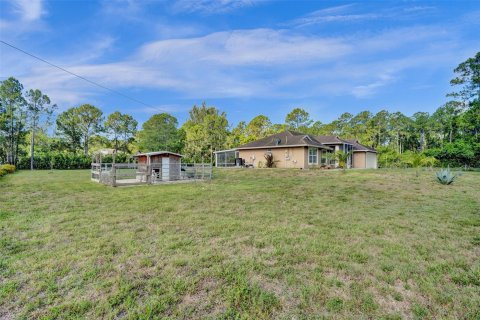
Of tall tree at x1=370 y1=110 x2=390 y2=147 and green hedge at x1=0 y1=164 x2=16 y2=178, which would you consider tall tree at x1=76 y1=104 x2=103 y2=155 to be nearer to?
green hedge at x1=0 y1=164 x2=16 y2=178

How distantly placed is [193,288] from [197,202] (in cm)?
494

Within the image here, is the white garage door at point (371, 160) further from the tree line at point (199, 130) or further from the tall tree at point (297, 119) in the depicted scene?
the tall tree at point (297, 119)

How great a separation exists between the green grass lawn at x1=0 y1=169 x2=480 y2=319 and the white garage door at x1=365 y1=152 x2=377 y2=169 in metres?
26.2

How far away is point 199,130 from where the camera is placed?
1361 inches

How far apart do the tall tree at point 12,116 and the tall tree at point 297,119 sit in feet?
127

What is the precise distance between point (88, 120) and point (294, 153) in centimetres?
3431

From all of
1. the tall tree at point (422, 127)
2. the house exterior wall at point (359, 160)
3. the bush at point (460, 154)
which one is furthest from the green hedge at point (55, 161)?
the tall tree at point (422, 127)

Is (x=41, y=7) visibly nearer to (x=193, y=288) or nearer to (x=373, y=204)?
(x=193, y=288)

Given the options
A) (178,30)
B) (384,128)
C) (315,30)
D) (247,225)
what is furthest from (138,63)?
(384,128)

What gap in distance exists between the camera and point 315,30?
44.8 ft

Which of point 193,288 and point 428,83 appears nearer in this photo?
point 193,288

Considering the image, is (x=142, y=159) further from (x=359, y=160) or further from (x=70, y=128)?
(x=70, y=128)

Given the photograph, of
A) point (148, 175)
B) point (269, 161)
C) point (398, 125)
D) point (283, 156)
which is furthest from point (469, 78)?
point (148, 175)

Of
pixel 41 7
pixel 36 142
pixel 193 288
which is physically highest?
pixel 41 7
